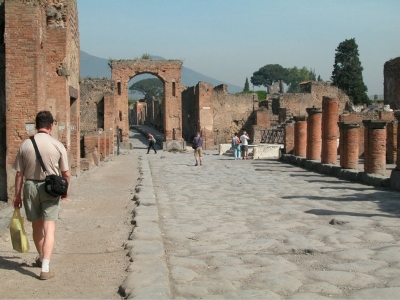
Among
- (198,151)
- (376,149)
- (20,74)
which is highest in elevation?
(20,74)

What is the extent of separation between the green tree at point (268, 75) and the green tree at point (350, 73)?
6433 cm

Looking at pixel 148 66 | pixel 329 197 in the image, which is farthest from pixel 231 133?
pixel 329 197

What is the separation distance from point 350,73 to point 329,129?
1755 inches

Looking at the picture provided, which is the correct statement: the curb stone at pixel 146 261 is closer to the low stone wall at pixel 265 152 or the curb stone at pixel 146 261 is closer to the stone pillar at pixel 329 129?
the stone pillar at pixel 329 129

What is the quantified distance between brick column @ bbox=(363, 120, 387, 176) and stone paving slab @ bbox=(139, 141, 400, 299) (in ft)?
5.06

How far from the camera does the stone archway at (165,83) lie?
34062 millimetres

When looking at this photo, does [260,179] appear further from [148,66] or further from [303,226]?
[148,66]

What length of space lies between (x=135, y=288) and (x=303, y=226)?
3.41m

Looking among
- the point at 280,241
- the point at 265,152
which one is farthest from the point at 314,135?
the point at 280,241

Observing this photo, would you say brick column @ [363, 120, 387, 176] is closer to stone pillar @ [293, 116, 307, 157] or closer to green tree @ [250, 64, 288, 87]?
stone pillar @ [293, 116, 307, 157]

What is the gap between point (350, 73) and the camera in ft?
195

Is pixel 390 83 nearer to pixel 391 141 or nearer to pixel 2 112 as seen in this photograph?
pixel 391 141

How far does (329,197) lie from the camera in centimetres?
1027

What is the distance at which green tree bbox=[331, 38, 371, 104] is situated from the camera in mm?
58438
